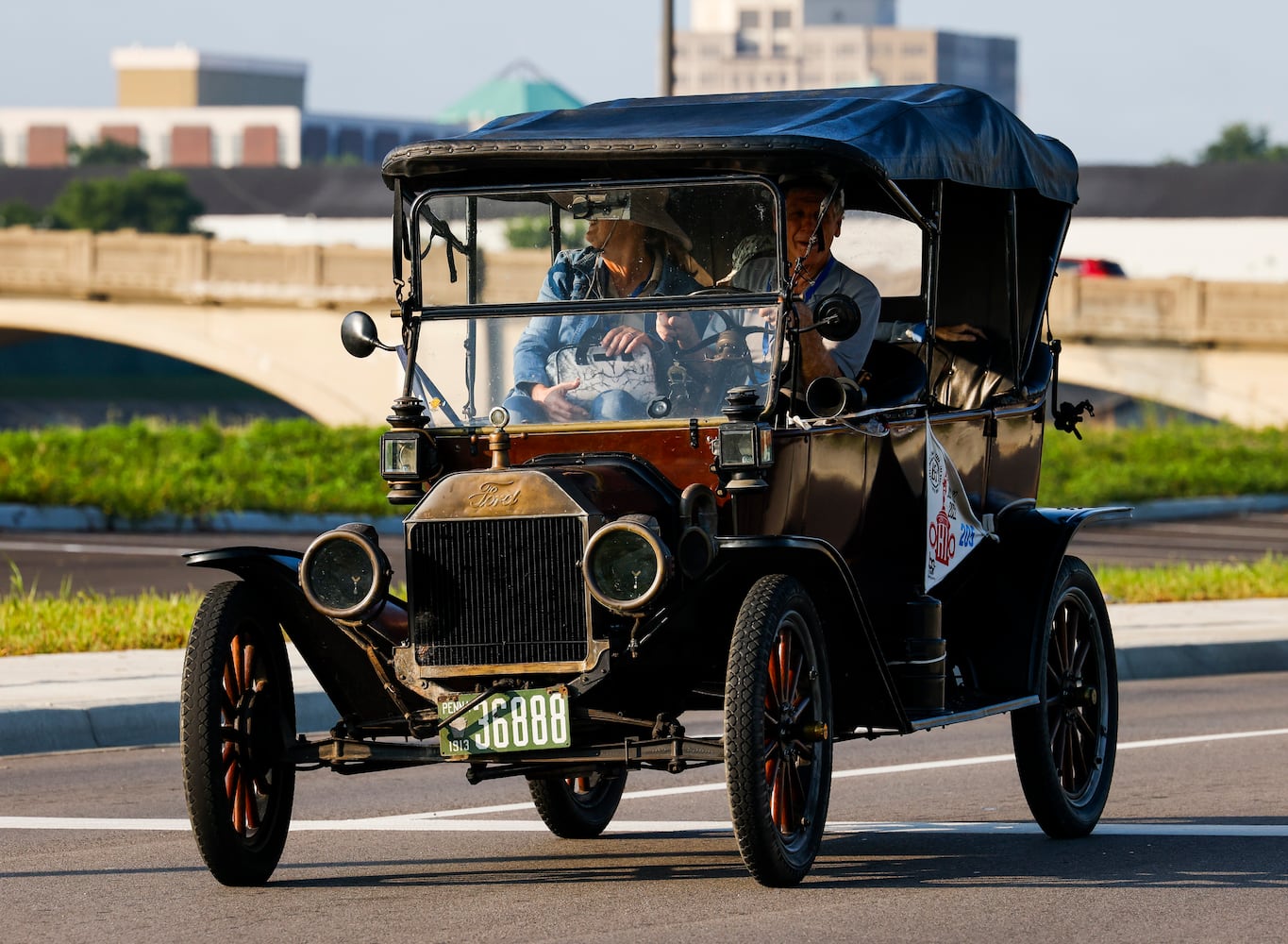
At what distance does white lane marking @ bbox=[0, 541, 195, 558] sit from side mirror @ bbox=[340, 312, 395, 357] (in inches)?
521

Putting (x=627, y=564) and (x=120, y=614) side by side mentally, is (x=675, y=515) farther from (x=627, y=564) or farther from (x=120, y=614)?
(x=120, y=614)

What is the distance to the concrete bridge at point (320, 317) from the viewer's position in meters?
52.1

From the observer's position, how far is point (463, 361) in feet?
25.6

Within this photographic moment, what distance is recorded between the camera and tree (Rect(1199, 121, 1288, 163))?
16475 centimetres

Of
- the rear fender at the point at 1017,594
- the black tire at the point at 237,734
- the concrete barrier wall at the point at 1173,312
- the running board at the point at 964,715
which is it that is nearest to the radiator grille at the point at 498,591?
the black tire at the point at 237,734

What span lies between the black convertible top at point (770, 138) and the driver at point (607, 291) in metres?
0.20

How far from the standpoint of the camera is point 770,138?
7.42 meters

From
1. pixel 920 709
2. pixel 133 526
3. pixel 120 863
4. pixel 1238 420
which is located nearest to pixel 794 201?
pixel 920 709

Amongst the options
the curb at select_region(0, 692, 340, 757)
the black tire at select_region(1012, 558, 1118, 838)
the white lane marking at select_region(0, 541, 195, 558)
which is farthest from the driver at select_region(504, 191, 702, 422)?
the white lane marking at select_region(0, 541, 195, 558)

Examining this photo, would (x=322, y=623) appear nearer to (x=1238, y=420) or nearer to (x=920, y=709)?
(x=920, y=709)

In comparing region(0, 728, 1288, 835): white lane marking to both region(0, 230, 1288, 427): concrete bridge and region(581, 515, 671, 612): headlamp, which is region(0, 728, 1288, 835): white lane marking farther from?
region(0, 230, 1288, 427): concrete bridge

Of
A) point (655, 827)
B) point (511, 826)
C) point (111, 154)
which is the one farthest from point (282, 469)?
point (111, 154)

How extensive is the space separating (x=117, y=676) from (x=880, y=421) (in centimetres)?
578

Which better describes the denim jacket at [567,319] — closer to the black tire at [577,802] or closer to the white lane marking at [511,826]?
the black tire at [577,802]
